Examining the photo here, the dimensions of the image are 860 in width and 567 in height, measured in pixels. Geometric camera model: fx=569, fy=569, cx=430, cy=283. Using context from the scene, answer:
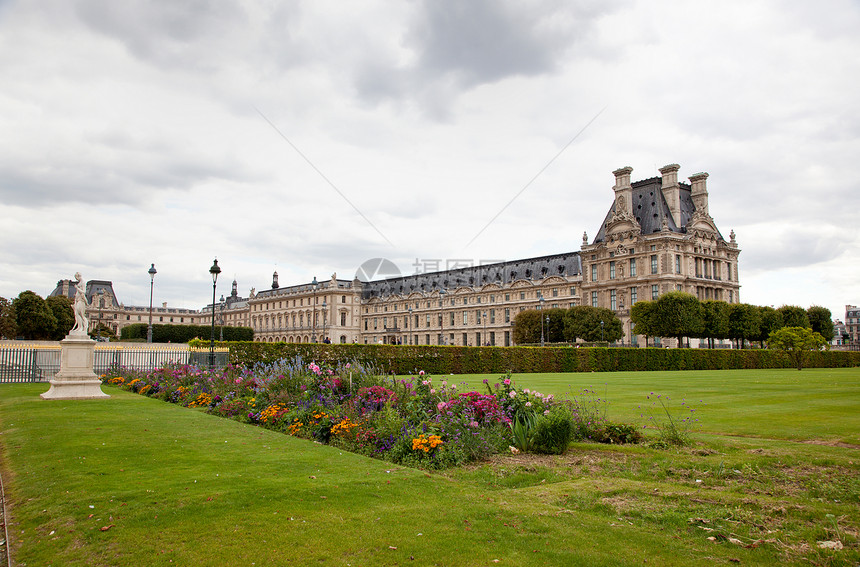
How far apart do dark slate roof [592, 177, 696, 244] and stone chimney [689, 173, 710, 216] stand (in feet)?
2.08

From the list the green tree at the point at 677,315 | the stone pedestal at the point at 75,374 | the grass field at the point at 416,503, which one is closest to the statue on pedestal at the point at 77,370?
the stone pedestal at the point at 75,374

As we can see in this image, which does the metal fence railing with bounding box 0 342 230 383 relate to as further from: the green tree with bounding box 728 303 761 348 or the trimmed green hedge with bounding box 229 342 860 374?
the green tree with bounding box 728 303 761 348

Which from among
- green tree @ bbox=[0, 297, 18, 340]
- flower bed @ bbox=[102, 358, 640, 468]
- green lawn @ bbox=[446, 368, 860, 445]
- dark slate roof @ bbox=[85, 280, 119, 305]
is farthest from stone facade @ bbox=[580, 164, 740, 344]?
dark slate roof @ bbox=[85, 280, 119, 305]

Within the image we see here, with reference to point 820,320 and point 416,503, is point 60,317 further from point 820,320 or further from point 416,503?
point 820,320

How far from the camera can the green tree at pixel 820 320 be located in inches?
2918

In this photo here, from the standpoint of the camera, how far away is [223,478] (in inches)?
281

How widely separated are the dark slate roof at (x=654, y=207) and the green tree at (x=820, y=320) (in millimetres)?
19866

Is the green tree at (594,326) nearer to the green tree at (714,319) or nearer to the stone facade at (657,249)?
the stone facade at (657,249)

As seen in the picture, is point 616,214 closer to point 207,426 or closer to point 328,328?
point 328,328

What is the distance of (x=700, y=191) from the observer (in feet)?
256

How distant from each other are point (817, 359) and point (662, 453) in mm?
50586

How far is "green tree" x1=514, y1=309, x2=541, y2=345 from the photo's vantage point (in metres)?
79.0

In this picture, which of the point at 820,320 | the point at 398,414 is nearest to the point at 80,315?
the point at 398,414

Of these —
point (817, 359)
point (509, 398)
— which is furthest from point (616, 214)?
point (509, 398)
